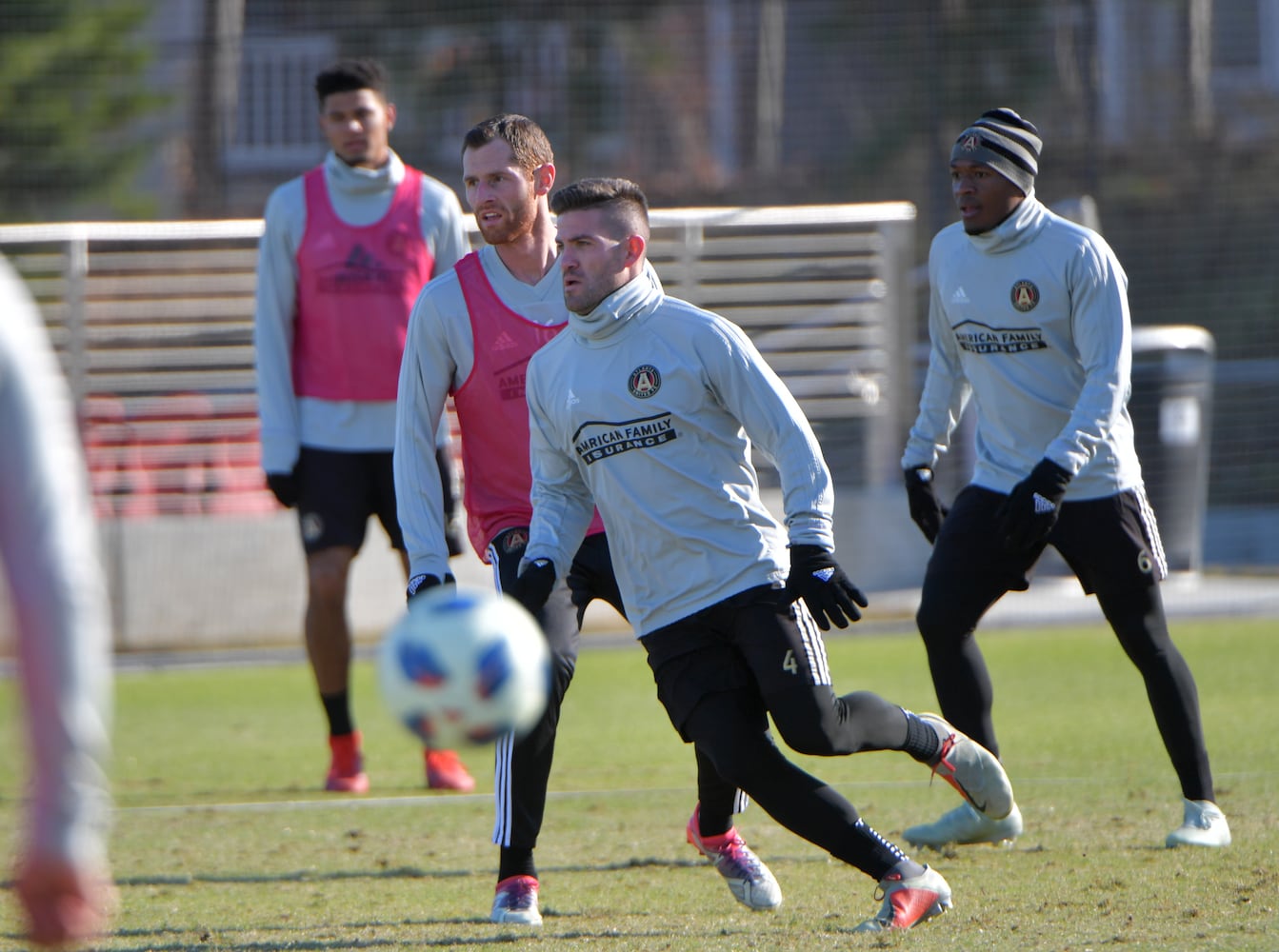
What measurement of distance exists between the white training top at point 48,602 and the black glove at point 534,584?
86.9 inches

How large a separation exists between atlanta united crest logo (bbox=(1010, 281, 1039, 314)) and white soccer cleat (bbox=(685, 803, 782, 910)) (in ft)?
5.99

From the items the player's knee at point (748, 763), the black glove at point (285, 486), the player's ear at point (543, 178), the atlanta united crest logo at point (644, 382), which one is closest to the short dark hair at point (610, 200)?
the atlanta united crest logo at point (644, 382)

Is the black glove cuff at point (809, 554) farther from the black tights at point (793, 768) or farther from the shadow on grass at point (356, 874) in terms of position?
the shadow on grass at point (356, 874)

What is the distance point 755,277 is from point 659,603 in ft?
32.2

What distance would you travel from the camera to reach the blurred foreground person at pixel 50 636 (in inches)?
87.3

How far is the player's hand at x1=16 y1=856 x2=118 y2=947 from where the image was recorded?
223 cm

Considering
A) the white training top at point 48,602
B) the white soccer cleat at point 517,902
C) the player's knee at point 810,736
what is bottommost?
the white soccer cleat at point 517,902

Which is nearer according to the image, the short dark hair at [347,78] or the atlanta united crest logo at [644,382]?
the atlanta united crest logo at [644,382]

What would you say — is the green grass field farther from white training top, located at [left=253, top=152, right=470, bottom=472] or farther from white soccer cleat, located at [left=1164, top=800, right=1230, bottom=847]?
white training top, located at [left=253, top=152, right=470, bottom=472]

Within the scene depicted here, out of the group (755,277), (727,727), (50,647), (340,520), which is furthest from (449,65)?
(50,647)

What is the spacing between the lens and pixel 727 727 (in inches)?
171

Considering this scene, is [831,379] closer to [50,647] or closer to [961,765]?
[961,765]

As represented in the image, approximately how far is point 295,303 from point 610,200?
2820 millimetres

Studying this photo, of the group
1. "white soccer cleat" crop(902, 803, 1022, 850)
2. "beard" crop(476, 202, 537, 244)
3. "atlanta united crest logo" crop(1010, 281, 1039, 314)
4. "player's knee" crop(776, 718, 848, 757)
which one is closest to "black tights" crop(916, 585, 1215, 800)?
"white soccer cleat" crop(902, 803, 1022, 850)
